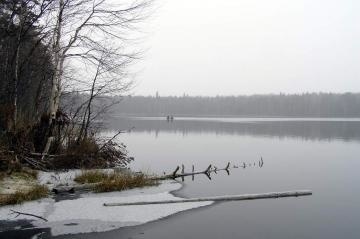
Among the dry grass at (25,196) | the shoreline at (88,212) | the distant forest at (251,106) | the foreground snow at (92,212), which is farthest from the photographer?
the distant forest at (251,106)

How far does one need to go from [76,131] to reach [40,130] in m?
2.80

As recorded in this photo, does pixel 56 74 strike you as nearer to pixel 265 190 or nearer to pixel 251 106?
pixel 265 190

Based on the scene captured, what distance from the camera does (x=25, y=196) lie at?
12.0 meters

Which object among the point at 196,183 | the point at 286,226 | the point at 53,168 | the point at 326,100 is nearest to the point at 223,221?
the point at 286,226

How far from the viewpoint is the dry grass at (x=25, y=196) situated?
11602mm

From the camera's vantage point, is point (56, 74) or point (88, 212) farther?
point (56, 74)

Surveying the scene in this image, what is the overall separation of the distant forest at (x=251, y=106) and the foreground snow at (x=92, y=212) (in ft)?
457

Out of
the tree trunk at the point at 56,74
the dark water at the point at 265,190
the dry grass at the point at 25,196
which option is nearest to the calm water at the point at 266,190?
the dark water at the point at 265,190

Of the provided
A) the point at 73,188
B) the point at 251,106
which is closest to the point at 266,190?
the point at 73,188

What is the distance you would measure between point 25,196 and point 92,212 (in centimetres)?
202

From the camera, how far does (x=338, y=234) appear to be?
1095cm

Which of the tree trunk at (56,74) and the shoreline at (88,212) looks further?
the tree trunk at (56,74)

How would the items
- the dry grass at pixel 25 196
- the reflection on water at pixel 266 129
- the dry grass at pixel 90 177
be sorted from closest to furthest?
1. the dry grass at pixel 25 196
2. the dry grass at pixel 90 177
3. the reflection on water at pixel 266 129

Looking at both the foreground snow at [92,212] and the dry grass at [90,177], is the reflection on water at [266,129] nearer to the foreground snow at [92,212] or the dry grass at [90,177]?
the dry grass at [90,177]
